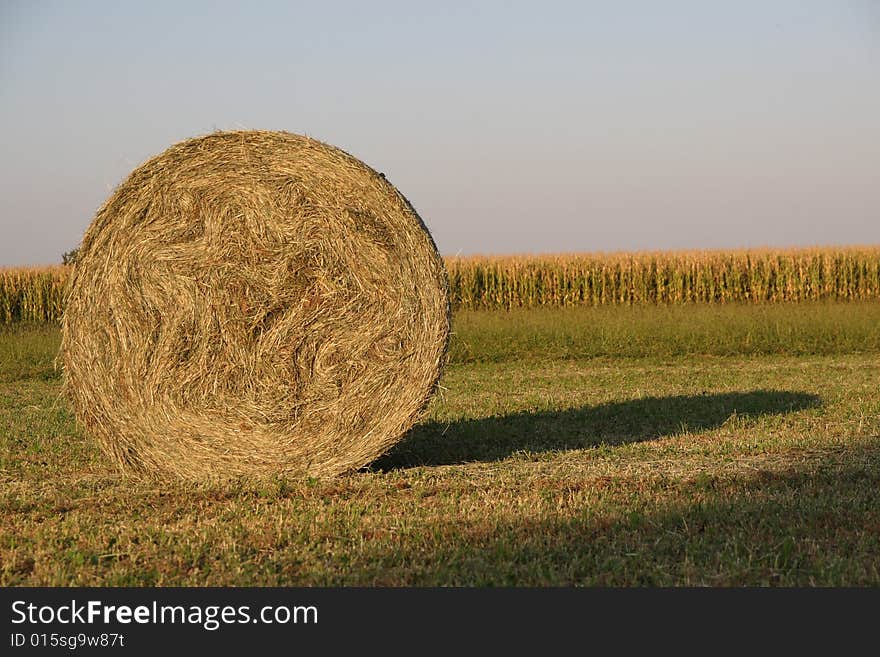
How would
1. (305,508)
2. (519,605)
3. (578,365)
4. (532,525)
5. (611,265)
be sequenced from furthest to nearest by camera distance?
(611,265), (578,365), (305,508), (532,525), (519,605)

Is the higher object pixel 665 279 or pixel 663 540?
pixel 665 279

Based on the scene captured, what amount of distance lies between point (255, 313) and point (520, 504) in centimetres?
257

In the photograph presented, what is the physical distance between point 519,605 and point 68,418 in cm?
843

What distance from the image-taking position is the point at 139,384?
27.2ft

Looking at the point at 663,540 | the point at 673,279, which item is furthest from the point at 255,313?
the point at 673,279

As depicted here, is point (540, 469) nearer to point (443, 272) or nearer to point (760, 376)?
point (443, 272)

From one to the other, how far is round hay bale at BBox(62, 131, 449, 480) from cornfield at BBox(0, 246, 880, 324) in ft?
62.3

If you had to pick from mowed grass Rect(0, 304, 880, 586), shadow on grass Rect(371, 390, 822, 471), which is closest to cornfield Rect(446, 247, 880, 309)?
mowed grass Rect(0, 304, 880, 586)

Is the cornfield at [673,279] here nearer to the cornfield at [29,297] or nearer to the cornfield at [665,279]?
the cornfield at [665,279]

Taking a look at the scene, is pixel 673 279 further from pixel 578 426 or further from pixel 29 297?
pixel 578 426

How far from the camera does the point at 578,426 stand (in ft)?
35.6

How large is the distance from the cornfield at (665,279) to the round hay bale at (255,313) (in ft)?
62.3

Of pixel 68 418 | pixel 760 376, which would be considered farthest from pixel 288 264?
pixel 760 376

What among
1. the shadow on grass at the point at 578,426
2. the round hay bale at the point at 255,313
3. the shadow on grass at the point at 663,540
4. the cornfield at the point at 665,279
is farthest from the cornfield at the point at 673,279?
the shadow on grass at the point at 663,540
